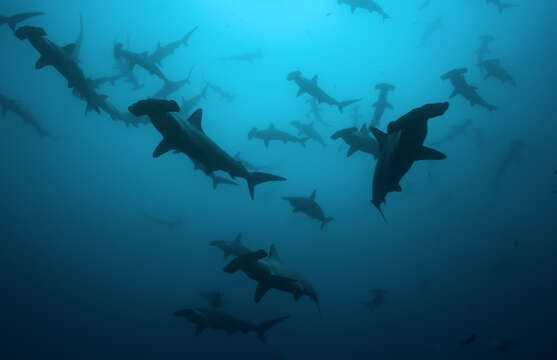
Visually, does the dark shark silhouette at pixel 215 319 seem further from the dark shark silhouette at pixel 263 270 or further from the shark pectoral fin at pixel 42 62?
the shark pectoral fin at pixel 42 62

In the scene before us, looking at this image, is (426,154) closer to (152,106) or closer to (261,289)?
(152,106)

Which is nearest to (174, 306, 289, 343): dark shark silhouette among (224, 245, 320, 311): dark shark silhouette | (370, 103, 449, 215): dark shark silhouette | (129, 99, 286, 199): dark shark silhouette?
(224, 245, 320, 311): dark shark silhouette

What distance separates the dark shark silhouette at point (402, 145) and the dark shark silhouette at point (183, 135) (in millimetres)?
2036

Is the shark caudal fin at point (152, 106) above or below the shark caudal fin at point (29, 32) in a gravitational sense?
below

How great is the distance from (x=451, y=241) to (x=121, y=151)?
60.3 m

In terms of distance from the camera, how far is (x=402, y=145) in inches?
114

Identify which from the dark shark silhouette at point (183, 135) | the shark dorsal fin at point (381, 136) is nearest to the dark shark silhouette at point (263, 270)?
the dark shark silhouette at point (183, 135)

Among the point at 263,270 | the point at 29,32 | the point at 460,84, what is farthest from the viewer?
the point at 460,84

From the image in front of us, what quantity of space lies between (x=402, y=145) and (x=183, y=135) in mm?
2427

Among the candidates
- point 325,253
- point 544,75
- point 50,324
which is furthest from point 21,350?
point 544,75

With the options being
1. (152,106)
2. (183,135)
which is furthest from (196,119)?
(152,106)

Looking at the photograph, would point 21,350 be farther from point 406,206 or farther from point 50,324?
point 406,206

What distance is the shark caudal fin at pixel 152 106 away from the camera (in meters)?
3.37

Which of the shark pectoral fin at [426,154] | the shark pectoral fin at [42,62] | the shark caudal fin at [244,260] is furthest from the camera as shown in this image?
the shark pectoral fin at [42,62]
